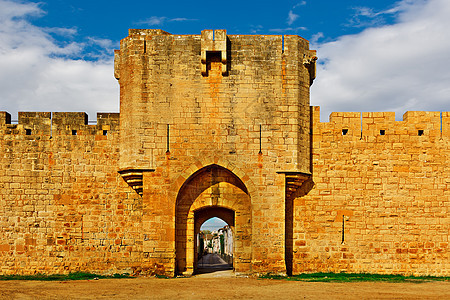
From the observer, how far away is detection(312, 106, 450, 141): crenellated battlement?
1452cm

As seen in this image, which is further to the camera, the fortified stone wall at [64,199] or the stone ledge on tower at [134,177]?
the fortified stone wall at [64,199]

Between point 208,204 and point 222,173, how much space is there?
0.99m

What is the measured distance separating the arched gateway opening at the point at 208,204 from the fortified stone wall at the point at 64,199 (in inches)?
50.3

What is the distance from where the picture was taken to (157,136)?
13734 mm

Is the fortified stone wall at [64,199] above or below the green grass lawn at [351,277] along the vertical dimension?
above

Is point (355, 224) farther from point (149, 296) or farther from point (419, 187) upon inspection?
point (149, 296)

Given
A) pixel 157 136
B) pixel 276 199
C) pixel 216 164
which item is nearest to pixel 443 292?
pixel 276 199

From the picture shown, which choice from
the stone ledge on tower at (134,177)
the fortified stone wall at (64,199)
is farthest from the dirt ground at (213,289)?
the stone ledge on tower at (134,177)

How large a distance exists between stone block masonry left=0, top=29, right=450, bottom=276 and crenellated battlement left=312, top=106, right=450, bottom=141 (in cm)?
4

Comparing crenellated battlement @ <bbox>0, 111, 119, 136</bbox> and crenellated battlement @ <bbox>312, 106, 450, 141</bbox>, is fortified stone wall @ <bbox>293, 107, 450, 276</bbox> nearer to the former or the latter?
crenellated battlement @ <bbox>312, 106, 450, 141</bbox>

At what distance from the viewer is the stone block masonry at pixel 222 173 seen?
44.9 ft

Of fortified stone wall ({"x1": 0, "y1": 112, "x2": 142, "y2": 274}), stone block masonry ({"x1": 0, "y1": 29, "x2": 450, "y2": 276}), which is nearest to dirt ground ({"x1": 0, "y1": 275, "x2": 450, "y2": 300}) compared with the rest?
stone block masonry ({"x1": 0, "y1": 29, "x2": 450, "y2": 276})

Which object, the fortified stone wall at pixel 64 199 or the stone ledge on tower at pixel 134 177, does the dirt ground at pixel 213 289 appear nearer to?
the fortified stone wall at pixel 64 199

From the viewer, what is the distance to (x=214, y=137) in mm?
13781
